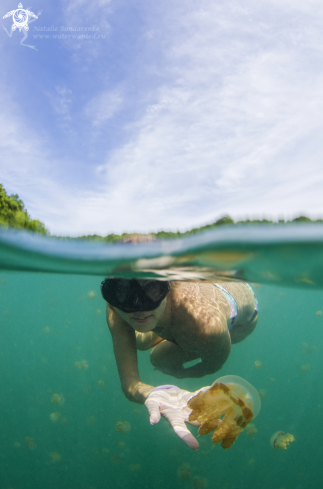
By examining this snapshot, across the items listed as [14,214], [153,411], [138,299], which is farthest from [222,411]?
[14,214]

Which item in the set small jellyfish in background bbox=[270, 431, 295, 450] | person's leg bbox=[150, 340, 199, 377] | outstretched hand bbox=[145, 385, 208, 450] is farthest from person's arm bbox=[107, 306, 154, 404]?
small jellyfish in background bbox=[270, 431, 295, 450]

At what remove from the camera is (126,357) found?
4004 millimetres

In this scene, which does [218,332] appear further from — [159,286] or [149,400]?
[149,400]

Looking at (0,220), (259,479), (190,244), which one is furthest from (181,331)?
(259,479)

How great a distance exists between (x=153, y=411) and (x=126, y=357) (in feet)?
4.75

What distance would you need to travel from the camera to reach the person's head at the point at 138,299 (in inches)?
143

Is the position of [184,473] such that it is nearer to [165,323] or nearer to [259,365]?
[259,365]

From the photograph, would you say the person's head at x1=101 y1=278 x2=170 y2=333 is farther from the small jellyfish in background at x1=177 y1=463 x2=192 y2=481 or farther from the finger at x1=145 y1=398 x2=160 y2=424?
the small jellyfish in background at x1=177 y1=463 x2=192 y2=481

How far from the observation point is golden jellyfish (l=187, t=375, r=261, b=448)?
8.29 feet

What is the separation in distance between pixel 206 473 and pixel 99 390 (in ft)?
49.3

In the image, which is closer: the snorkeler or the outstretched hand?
the outstretched hand

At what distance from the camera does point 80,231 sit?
5039 millimetres

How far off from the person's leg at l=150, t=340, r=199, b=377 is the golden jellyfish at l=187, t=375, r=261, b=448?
9.12 ft

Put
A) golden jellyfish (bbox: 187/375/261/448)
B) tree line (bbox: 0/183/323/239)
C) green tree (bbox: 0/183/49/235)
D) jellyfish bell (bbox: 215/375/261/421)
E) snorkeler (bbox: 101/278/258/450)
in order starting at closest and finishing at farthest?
1. golden jellyfish (bbox: 187/375/261/448)
2. jellyfish bell (bbox: 215/375/261/421)
3. snorkeler (bbox: 101/278/258/450)
4. tree line (bbox: 0/183/323/239)
5. green tree (bbox: 0/183/49/235)
